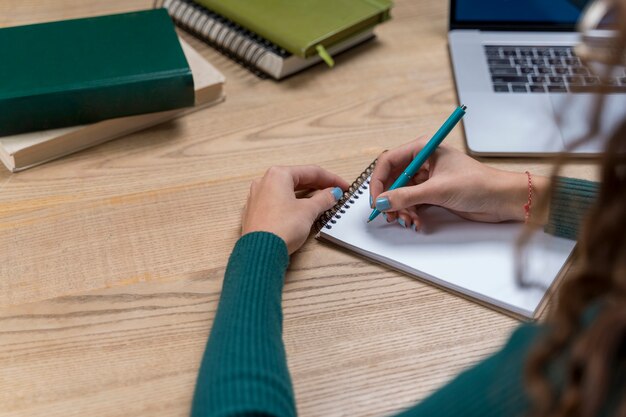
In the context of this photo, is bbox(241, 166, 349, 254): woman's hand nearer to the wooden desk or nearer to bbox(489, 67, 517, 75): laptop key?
A: the wooden desk

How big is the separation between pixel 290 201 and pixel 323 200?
0.04 m

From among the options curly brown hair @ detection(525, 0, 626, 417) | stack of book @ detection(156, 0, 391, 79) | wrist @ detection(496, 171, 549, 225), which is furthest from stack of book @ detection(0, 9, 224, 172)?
curly brown hair @ detection(525, 0, 626, 417)

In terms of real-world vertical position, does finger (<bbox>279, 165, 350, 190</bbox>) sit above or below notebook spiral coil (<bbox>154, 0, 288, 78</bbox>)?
above

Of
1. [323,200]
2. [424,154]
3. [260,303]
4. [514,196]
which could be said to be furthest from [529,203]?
[260,303]

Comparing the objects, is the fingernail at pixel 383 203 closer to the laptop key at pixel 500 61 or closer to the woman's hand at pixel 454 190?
the woman's hand at pixel 454 190

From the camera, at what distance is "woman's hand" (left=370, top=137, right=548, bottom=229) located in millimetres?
927

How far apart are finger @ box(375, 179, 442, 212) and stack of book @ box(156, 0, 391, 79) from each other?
1.16 ft

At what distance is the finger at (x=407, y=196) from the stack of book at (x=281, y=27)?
1.16 ft

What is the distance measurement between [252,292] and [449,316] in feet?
0.70

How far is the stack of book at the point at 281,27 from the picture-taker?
47.4 inches

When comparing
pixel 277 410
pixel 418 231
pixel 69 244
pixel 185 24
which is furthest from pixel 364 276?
pixel 185 24


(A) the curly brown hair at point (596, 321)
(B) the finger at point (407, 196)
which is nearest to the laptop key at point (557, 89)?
(B) the finger at point (407, 196)

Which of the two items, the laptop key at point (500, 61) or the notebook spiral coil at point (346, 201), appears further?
the laptop key at point (500, 61)

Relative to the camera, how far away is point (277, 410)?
71 cm
